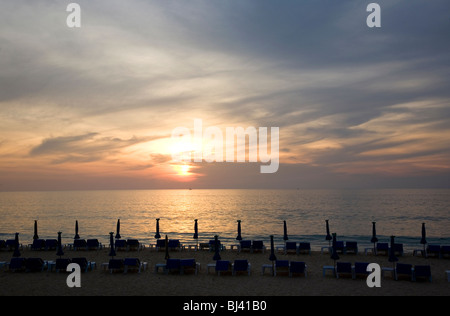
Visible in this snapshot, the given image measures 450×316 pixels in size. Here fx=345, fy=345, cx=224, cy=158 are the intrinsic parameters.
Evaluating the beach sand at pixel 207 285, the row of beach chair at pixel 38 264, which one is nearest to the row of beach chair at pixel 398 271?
the beach sand at pixel 207 285

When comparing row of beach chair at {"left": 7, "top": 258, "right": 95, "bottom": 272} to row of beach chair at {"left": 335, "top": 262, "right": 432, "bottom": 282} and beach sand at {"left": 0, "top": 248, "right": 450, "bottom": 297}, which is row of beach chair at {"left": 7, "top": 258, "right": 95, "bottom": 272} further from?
row of beach chair at {"left": 335, "top": 262, "right": 432, "bottom": 282}

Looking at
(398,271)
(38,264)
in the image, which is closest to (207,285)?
(398,271)

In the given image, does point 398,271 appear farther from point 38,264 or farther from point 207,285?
point 38,264

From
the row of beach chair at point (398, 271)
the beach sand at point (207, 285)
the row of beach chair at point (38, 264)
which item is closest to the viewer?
the beach sand at point (207, 285)

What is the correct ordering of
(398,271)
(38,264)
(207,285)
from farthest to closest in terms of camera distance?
(38,264) → (398,271) → (207,285)

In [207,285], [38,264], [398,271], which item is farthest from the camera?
[38,264]

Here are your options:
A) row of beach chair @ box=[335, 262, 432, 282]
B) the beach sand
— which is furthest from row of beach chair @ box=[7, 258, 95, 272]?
row of beach chair @ box=[335, 262, 432, 282]

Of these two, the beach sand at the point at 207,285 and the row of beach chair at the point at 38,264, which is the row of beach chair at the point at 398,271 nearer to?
the beach sand at the point at 207,285

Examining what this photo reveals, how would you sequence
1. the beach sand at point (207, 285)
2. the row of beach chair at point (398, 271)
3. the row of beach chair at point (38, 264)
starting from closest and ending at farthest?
the beach sand at point (207, 285) < the row of beach chair at point (398, 271) < the row of beach chair at point (38, 264)
